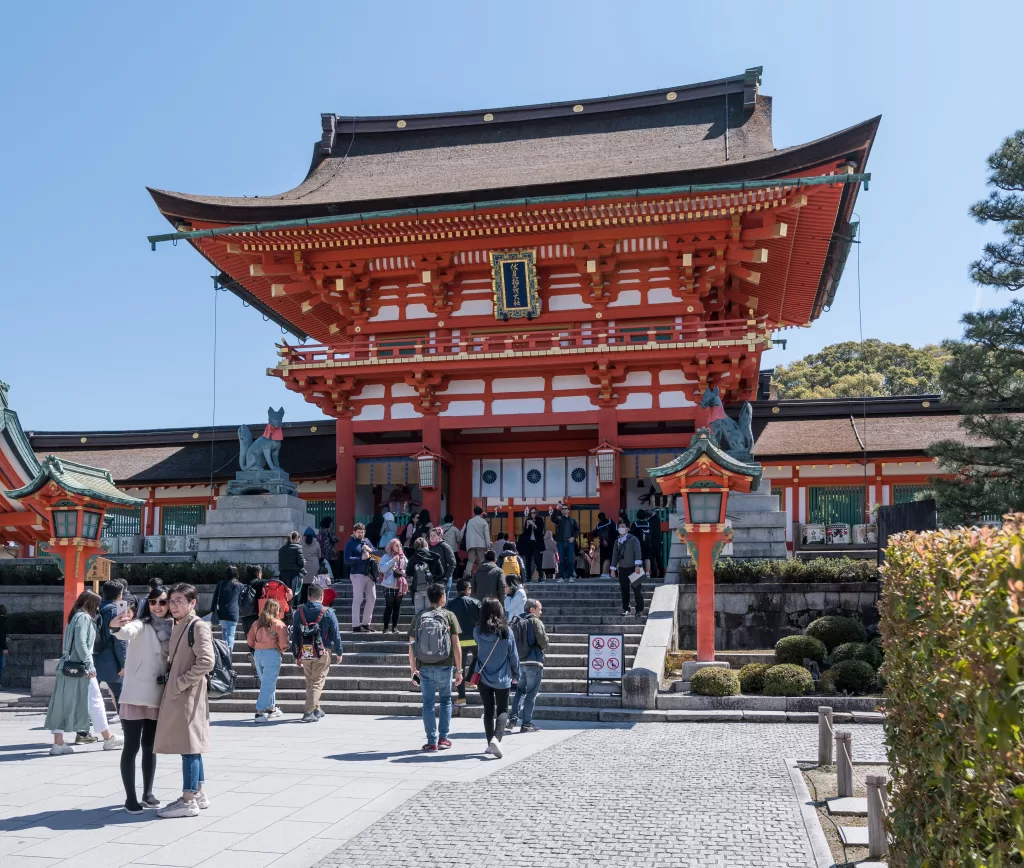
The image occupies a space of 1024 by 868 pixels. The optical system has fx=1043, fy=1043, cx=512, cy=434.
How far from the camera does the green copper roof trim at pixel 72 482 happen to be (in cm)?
1770

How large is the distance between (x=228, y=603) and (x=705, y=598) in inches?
283

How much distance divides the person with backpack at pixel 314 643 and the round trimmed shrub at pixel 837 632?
7215 mm

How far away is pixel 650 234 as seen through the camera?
938 inches

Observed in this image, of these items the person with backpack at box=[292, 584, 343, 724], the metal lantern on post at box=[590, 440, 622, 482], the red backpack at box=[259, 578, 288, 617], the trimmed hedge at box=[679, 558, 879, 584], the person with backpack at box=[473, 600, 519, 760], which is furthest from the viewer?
the metal lantern on post at box=[590, 440, 622, 482]

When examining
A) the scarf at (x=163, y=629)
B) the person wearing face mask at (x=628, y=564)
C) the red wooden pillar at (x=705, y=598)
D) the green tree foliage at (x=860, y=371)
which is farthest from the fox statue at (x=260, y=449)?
the green tree foliage at (x=860, y=371)

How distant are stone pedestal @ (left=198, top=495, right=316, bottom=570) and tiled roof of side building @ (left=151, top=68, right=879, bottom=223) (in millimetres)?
6777

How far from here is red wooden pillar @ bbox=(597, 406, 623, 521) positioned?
77.4 feet

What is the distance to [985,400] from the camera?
18.7 m

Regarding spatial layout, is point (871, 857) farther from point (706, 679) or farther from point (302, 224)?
point (302, 224)

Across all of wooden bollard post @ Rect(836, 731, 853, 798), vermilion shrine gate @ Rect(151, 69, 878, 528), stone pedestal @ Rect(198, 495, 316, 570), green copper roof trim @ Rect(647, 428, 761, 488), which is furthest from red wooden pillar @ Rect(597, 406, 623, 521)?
wooden bollard post @ Rect(836, 731, 853, 798)

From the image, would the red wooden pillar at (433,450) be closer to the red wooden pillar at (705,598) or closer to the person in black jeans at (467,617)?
the red wooden pillar at (705,598)

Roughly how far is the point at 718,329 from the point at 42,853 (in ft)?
62.2

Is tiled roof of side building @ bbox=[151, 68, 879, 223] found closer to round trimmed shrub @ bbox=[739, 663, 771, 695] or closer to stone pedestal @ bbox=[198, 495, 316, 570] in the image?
stone pedestal @ bbox=[198, 495, 316, 570]

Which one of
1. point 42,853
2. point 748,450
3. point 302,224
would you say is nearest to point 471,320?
point 302,224
